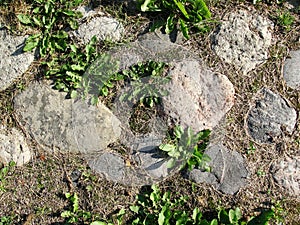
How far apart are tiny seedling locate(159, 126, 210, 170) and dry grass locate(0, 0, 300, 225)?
0.50 ft

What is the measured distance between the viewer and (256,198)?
348 centimetres

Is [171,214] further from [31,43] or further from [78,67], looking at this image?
[31,43]

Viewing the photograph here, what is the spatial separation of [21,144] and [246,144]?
5.53 ft

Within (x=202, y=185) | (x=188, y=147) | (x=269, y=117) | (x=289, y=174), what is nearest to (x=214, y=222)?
(x=202, y=185)

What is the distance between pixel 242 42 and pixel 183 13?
0.49 meters

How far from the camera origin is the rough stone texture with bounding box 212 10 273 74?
3492 mm

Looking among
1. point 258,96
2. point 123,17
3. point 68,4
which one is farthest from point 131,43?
point 258,96

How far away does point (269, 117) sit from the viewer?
3.47m

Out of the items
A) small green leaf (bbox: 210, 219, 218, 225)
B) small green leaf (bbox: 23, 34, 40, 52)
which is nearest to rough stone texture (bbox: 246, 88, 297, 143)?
small green leaf (bbox: 210, 219, 218, 225)

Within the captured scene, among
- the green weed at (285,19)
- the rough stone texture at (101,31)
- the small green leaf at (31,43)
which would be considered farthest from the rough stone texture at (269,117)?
the small green leaf at (31,43)

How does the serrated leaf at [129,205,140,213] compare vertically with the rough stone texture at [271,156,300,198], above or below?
below

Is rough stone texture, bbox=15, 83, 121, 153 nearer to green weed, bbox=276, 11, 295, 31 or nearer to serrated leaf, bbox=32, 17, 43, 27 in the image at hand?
serrated leaf, bbox=32, 17, 43, 27

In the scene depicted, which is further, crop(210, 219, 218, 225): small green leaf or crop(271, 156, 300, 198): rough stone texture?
crop(271, 156, 300, 198): rough stone texture

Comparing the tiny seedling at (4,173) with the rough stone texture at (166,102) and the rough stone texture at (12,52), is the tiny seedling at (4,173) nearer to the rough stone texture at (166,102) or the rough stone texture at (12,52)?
the rough stone texture at (166,102)
